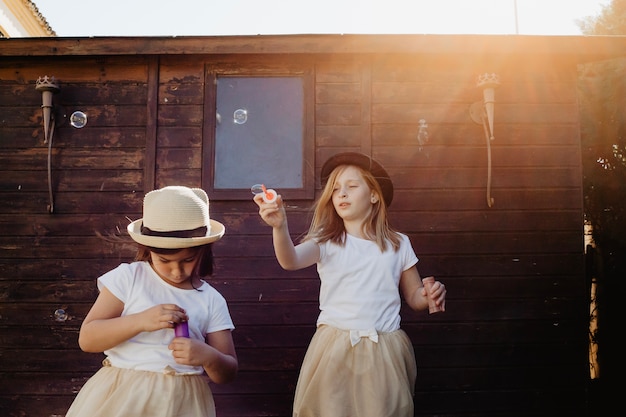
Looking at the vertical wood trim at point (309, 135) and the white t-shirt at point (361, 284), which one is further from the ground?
the vertical wood trim at point (309, 135)

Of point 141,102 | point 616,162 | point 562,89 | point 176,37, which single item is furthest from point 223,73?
point 616,162

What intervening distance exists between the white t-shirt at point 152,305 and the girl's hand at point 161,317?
17cm

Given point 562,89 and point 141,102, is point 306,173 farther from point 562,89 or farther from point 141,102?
point 562,89

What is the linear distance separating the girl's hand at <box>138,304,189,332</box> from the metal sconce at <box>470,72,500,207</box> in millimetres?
2765

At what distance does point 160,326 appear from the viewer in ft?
5.56

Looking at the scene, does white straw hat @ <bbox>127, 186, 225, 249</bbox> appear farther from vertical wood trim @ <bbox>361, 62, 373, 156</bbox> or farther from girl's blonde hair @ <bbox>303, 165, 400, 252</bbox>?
Answer: vertical wood trim @ <bbox>361, 62, 373, 156</bbox>

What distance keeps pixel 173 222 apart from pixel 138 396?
1.98ft

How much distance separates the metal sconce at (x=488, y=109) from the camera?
3.74 m

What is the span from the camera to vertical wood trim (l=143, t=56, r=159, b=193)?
3.81 m

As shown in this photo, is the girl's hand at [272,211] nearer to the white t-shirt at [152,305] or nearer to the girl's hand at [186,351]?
the white t-shirt at [152,305]

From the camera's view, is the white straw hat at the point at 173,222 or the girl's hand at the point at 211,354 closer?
the girl's hand at the point at 211,354

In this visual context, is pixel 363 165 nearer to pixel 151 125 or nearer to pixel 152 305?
pixel 152 305

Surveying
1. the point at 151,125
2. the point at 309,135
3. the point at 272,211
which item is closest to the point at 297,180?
the point at 309,135

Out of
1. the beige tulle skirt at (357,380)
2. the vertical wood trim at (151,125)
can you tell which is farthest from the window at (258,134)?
the beige tulle skirt at (357,380)
